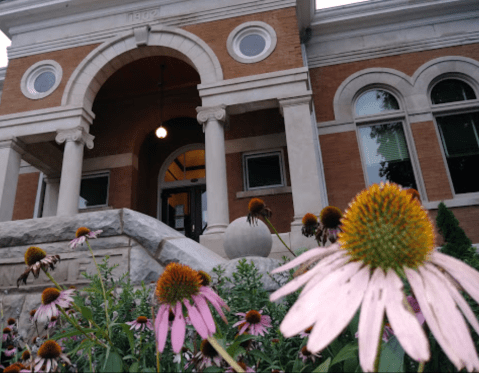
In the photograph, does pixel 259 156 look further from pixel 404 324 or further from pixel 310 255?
pixel 404 324

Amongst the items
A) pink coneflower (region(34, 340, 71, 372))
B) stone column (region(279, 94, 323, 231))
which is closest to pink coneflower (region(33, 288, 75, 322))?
pink coneflower (region(34, 340, 71, 372))

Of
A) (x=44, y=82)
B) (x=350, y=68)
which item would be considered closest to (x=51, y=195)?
(x=44, y=82)

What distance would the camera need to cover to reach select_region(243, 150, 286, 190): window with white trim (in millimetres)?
10367

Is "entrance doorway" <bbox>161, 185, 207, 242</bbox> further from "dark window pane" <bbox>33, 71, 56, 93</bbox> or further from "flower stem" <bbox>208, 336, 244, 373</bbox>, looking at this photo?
"flower stem" <bbox>208, 336, 244, 373</bbox>

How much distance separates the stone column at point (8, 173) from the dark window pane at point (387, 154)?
9195 mm

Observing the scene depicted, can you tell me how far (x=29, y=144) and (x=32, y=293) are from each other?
7903 mm

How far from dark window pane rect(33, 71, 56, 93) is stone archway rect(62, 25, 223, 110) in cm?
73

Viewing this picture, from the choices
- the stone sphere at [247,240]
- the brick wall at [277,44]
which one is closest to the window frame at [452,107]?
the brick wall at [277,44]

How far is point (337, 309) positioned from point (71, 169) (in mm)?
8933

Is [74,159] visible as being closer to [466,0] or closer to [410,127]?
[410,127]

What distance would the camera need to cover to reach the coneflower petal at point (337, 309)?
48 centimetres

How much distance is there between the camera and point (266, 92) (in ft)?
26.3

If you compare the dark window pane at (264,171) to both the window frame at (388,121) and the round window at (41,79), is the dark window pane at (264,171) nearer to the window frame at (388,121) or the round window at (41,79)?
the window frame at (388,121)

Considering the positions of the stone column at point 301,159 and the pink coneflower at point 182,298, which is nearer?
the pink coneflower at point 182,298
